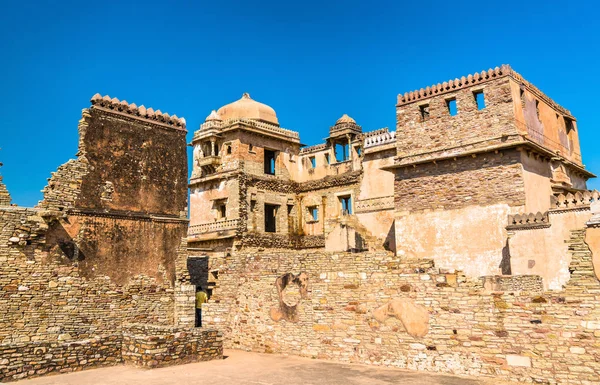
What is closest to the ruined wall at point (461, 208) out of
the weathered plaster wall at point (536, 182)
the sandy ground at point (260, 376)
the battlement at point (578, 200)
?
the weathered plaster wall at point (536, 182)

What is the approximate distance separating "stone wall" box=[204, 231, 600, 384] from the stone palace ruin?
0.03 m

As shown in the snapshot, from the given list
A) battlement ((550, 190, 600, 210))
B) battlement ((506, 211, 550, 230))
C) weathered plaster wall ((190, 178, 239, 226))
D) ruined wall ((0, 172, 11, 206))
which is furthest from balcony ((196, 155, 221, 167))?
battlement ((550, 190, 600, 210))

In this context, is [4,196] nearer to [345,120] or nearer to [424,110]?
[424,110]

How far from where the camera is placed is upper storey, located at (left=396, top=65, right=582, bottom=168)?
1702cm

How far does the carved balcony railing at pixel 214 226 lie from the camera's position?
2661 centimetres

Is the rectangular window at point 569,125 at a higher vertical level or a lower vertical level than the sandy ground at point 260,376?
higher

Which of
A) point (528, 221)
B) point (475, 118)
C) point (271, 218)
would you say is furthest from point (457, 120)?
point (271, 218)

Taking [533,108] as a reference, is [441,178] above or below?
below

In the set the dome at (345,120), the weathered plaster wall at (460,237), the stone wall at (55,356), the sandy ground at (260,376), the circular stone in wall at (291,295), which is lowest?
the sandy ground at (260,376)

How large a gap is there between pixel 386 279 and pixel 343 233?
8.70 feet

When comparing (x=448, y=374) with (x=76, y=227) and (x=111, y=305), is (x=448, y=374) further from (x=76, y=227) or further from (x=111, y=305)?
(x=76, y=227)

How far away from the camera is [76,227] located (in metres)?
15.3

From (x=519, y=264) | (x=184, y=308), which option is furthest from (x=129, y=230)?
(x=519, y=264)

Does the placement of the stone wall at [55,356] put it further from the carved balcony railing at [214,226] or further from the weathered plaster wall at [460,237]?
the carved balcony railing at [214,226]
